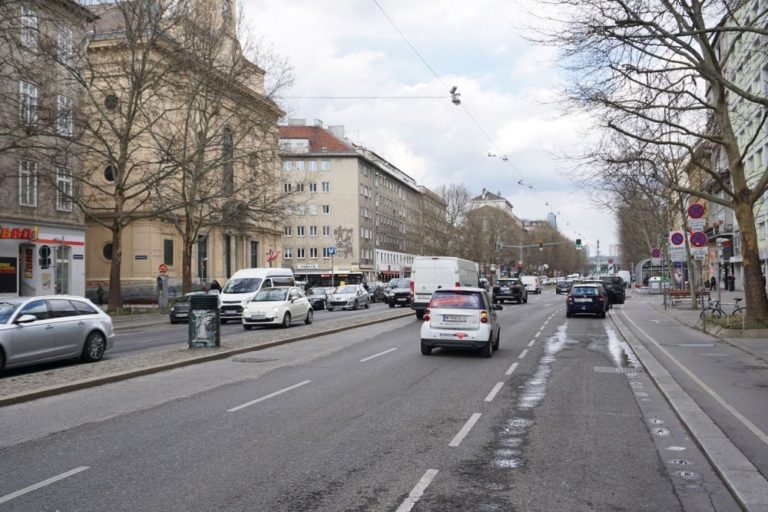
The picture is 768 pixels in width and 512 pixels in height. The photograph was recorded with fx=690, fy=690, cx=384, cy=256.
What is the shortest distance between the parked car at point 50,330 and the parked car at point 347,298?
28.0m

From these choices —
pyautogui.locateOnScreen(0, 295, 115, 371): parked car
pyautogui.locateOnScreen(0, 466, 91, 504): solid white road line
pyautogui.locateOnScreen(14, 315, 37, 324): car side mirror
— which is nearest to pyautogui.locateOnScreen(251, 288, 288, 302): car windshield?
pyautogui.locateOnScreen(0, 295, 115, 371): parked car

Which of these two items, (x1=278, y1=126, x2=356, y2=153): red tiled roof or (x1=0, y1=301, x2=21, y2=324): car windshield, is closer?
(x1=0, y1=301, x2=21, y2=324): car windshield

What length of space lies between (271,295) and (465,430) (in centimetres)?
1844

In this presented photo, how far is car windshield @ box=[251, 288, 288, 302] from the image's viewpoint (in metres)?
25.2

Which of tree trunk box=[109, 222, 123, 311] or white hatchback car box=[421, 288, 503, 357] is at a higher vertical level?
tree trunk box=[109, 222, 123, 311]

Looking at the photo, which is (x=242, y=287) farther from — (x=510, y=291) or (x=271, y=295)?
(x=510, y=291)

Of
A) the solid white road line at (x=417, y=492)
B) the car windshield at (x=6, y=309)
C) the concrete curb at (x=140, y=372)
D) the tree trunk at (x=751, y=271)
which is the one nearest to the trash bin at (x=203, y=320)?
the concrete curb at (x=140, y=372)

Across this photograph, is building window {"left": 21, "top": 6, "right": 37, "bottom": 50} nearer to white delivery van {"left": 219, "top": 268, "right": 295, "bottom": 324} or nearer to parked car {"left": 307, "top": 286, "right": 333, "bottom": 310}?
white delivery van {"left": 219, "top": 268, "right": 295, "bottom": 324}

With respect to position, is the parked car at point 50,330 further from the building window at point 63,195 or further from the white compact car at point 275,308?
the building window at point 63,195

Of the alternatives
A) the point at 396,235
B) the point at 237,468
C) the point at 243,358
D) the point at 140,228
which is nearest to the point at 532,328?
the point at 243,358

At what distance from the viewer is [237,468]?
244 inches

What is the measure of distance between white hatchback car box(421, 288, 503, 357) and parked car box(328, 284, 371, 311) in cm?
2767

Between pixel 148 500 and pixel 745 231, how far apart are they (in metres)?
19.7

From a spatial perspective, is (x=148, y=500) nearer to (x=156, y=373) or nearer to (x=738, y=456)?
(x=738, y=456)
